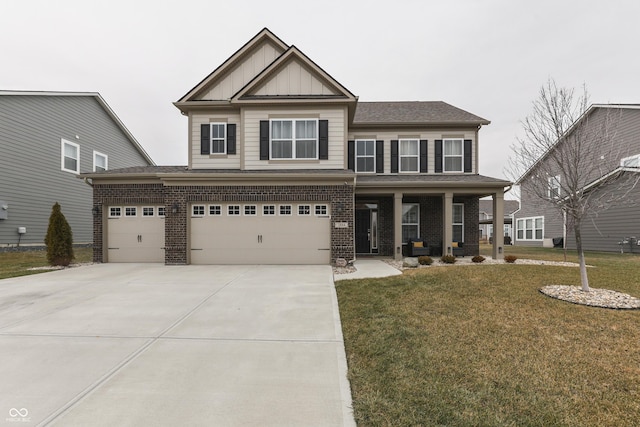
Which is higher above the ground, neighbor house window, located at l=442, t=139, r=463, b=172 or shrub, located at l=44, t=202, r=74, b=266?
neighbor house window, located at l=442, t=139, r=463, b=172

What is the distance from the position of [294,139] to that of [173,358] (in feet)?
33.1

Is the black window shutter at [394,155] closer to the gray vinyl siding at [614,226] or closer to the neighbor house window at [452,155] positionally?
the neighbor house window at [452,155]

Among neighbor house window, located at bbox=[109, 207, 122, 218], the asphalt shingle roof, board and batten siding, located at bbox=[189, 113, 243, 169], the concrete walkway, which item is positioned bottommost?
Answer: the concrete walkway

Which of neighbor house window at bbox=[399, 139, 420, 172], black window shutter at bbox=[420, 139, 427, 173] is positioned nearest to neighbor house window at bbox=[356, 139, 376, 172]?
neighbor house window at bbox=[399, 139, 420, 172]

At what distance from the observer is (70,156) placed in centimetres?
1869

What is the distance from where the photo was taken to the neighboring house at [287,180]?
38.8 ft

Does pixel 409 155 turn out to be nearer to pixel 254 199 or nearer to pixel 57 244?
pixel 254 199

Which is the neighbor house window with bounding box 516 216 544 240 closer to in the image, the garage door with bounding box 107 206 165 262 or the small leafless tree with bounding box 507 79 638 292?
the small leafless tree with bounding box 507 79 638 292

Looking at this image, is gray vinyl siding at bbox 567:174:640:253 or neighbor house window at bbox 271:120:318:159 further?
gray vinyl siding at bbox 567:174:640:253

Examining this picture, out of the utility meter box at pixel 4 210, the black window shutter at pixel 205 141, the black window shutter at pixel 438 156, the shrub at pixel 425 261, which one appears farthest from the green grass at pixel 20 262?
the black window shutter at pixel 438 156

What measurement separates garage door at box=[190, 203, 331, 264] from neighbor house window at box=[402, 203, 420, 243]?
500 cm

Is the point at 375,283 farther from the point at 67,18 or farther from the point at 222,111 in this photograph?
the point at 67,18

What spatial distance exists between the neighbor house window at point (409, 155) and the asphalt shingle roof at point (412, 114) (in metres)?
0.98
